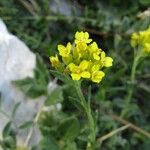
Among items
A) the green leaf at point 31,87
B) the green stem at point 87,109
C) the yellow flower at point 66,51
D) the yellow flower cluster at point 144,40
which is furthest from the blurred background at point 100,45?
the yellow flower at point 66,51

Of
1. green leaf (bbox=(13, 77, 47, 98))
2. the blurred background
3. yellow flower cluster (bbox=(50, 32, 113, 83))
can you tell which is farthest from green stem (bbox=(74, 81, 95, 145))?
green leaf (bbox=(13, 77, 47, 98))

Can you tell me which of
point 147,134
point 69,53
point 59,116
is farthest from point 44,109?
point 69,53

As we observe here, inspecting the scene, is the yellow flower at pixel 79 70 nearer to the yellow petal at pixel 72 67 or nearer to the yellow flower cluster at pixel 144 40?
the yellow petal at pixel 72 67

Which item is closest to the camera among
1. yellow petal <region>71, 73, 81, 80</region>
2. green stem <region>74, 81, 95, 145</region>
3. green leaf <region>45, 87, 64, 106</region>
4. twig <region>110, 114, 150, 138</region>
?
yellow petal <region>71, 73, 81, 80</region>

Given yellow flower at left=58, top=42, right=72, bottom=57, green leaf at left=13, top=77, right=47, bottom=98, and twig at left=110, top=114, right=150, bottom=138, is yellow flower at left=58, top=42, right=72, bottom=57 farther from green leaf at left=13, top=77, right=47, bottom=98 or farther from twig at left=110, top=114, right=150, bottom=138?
twig at left=110, top=114, right=150, bottom=138

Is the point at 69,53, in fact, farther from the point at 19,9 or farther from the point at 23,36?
the point at 19,9

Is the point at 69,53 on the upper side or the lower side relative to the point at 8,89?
upper

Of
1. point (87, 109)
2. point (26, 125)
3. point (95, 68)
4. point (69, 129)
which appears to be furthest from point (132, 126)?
point (95, 68)
